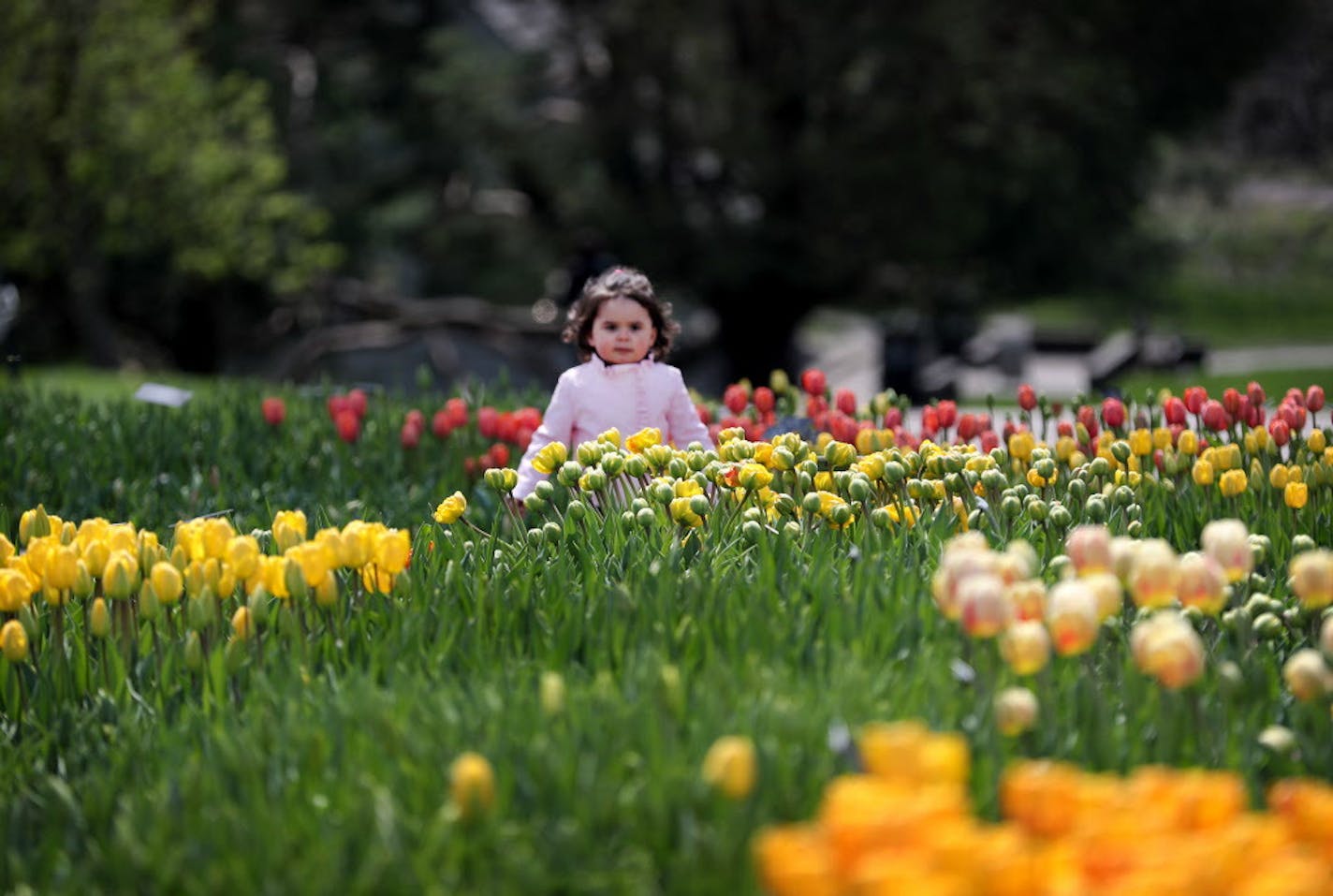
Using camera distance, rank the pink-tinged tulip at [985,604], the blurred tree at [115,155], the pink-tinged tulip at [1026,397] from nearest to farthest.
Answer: the pink-tinged tulip at [985,604] → the pink-tinged tulip at [1026,397] → the blurred tree at [115,155]

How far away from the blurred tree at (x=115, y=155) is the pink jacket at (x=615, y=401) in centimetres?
1232

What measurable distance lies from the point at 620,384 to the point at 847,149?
13.0 metres

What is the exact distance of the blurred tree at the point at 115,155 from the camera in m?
16.9

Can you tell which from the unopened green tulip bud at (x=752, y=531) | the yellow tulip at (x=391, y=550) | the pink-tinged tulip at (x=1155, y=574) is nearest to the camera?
the pink-tinged tulip at (x=1155, y=574)

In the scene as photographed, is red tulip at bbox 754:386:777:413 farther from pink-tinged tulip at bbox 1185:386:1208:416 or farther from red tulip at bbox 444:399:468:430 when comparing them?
pink-tinged tulip at bbox 1185:386:1208:416

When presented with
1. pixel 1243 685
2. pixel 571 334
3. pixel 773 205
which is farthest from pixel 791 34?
pixel 1243 685

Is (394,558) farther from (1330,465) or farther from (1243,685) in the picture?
(1330,465)

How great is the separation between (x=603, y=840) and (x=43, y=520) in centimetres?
214

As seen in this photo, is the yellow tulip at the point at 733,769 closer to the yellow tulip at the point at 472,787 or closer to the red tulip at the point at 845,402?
the yellow tulip at the point at 472,787

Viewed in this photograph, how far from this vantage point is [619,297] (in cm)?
617

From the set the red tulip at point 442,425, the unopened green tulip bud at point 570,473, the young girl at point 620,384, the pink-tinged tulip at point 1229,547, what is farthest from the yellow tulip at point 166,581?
the red tulip at point 442,425

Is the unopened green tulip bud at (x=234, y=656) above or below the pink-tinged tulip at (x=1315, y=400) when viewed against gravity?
below

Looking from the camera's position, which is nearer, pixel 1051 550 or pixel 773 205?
pixel 1051 550

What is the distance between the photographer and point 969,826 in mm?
2273
